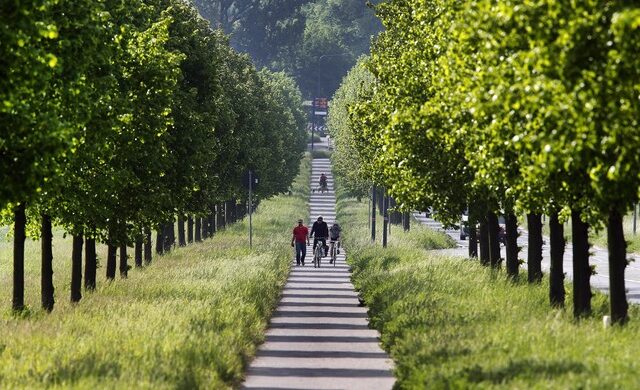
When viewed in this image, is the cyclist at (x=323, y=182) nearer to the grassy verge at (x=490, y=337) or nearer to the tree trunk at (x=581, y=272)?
the grassy verge at (x=490, y=337)

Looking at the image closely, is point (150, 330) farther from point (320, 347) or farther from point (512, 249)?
point (512, 249)

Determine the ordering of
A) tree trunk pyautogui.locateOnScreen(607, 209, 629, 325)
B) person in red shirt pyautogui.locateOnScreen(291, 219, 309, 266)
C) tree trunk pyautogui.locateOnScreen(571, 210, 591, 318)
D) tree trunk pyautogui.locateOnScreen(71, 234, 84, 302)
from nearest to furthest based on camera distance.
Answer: tree trunk pyautogui.locateOnScreen(607, 209, 629, 325) → tree trunk pyautogui.locateOnScreen(571, 210, 591, 318) → tree trunk pyautogui.locateOnScreen(71, 234, 84, 302) → person in red shirt pyautogui.locateOnScreen(291, 219, 309, 266)

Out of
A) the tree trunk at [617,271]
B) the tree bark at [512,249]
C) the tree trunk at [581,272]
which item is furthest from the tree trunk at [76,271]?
the tree trunk at [617,271]

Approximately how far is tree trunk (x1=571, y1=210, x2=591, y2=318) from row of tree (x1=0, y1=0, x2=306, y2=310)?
714 cm

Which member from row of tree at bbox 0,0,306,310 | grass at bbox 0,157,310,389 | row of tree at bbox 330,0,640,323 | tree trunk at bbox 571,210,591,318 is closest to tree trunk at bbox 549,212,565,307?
row of tree at bbox 330,0,640,323

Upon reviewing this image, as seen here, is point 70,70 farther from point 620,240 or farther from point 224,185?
point 224,185

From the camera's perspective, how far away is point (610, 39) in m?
14.4

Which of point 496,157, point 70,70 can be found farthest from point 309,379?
point 70,70

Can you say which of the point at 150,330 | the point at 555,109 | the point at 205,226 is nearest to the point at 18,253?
the point at 150,330

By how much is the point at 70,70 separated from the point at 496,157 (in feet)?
17.9

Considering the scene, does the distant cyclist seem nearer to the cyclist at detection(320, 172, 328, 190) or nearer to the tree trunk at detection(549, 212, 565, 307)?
the cyclist at detection(320, 172, 328, 190)

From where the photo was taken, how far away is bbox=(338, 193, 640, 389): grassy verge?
15359 millimetres

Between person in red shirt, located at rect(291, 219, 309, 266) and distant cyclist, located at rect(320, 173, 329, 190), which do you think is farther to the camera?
distant cyclist, located at rect(320, 173, 329, 190)

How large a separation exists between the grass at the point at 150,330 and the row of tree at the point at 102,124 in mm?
1492
